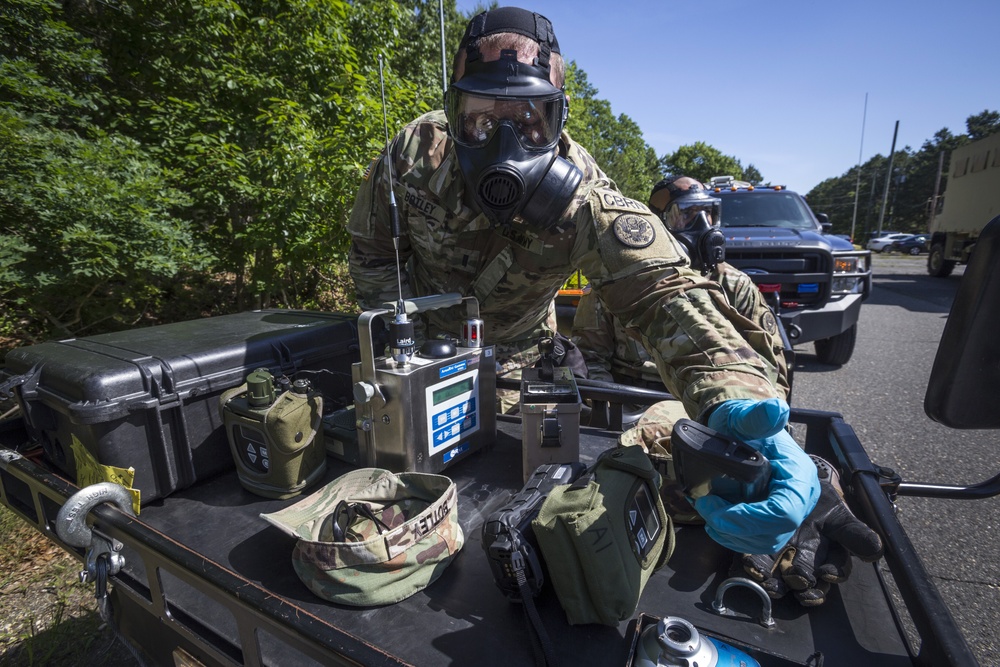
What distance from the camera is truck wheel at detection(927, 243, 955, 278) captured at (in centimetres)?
1662

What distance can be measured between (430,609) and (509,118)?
145cm

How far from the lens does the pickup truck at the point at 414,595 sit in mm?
936

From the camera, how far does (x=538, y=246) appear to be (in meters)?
1.97

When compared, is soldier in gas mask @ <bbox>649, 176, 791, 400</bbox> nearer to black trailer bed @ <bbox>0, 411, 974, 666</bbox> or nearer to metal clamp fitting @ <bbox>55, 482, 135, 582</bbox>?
black trailer bed @ <bbox>0, 411, 974, 666</bbox>

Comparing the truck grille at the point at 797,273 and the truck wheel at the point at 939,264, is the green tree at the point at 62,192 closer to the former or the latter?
the truck grille at the point at 797,273

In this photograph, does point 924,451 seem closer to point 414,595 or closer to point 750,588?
point 750,588

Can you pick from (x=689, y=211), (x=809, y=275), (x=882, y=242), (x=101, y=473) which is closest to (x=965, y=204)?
(x=809, y=275)

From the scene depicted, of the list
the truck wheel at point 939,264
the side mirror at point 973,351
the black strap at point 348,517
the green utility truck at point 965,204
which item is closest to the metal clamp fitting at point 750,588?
the side mirror at point 973,351

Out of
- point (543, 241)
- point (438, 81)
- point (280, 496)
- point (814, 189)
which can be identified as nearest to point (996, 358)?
point (543, 241)

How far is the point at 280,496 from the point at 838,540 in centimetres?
134

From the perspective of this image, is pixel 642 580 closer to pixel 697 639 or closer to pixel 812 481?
pixel 697 639

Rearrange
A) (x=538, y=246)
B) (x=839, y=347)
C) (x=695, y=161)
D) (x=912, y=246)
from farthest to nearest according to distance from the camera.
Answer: (x=695, y=161)
(x=912, y=246)
(x=839, y=347)
(x=538, y=246)

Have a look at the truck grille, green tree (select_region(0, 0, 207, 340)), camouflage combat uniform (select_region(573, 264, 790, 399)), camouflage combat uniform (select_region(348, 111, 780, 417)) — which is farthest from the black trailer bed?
the truck grille

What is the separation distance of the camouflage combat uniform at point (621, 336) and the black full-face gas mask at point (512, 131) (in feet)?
6.05
